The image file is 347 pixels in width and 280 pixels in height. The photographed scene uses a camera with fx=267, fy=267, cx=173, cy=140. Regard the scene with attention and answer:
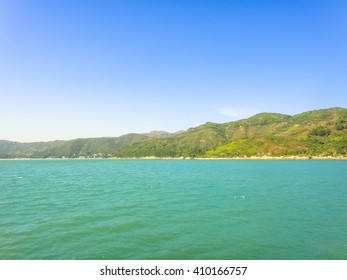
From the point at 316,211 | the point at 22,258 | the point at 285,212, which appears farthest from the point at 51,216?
the point at 316,211

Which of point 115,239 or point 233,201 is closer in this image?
point 115,239

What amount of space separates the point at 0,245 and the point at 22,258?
140 inches

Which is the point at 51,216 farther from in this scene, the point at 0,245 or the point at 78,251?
the point at 78,251

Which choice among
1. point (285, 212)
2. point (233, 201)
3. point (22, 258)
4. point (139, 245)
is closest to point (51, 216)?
point (22, 258)

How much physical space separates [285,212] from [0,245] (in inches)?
1092

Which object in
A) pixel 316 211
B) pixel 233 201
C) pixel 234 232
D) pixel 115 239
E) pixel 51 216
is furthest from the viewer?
pixel 233 201
